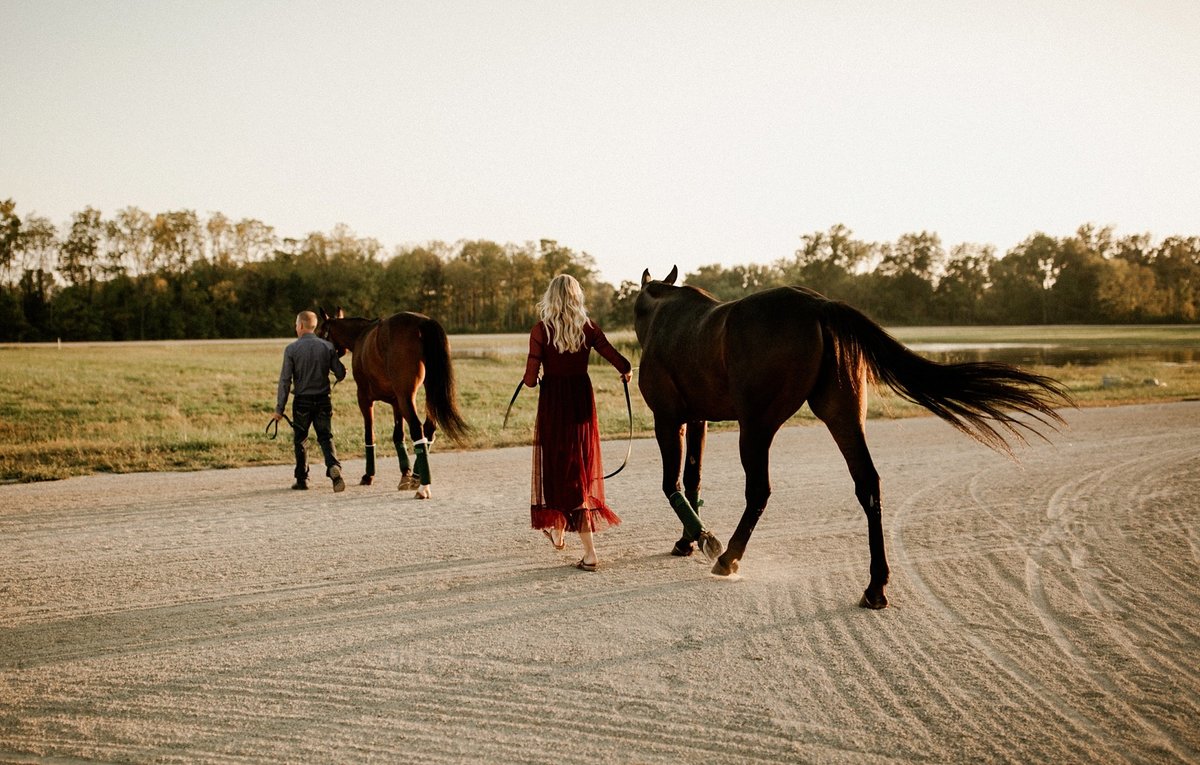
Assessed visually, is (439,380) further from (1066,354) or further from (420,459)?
(1066,354)

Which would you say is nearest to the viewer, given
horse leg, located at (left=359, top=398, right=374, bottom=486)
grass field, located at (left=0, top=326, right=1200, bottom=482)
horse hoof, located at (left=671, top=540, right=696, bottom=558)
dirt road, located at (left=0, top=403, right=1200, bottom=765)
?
dirt road, located at (left=0, top=403, right=1200, bottom=765)

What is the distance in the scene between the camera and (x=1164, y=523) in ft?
23.8

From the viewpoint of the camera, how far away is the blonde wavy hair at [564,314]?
5.99m

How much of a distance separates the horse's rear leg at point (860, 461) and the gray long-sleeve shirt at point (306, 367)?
22.0ft

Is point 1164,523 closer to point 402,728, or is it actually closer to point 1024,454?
point 1024,454

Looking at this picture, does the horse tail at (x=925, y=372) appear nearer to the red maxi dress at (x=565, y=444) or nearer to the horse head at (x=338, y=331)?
the red maxi dress at (x=565, y=444)

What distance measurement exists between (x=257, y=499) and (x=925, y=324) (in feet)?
254

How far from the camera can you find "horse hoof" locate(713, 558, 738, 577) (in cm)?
581

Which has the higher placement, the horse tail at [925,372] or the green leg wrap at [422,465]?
the horse tail at [925,372]

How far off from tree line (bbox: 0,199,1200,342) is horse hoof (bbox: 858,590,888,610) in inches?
1644

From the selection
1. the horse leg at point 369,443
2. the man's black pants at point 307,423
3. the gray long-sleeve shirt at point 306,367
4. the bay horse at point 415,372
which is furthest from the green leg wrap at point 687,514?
the gray long-sleeve shirt at point 306,367

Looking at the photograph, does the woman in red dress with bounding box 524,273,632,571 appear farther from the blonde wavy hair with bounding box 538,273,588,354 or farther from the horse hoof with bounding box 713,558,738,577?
the horse hoof with bounding box 713,558,738,577

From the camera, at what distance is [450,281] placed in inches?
2783

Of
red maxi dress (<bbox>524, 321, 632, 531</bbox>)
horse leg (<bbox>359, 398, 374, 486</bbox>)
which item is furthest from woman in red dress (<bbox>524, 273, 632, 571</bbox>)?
horse leg (<bbox>359, 398, 374, 486</bbox>)
